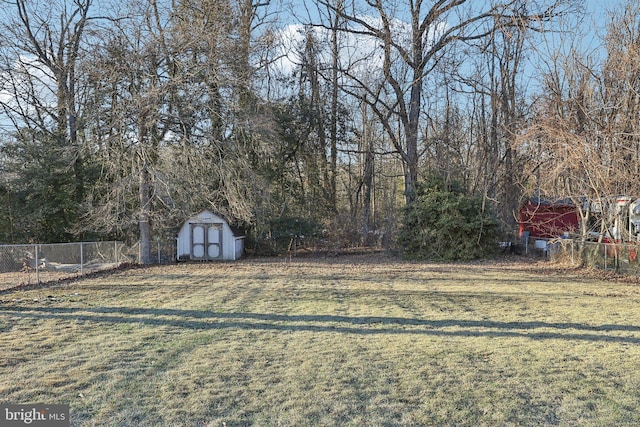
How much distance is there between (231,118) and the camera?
18.2 m

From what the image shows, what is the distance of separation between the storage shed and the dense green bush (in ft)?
Result: 27.1

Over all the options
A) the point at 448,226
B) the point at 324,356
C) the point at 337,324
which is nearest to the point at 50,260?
the point at 337,324

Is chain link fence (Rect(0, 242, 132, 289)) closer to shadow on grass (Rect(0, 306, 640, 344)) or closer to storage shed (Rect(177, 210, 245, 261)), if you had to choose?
storage shed (Rect(177, 210, 245, 261))

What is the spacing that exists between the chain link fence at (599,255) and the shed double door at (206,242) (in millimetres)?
13468

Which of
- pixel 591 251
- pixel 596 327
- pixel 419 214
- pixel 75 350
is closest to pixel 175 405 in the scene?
pixel 75 350

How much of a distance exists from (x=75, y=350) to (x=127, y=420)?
2.44 metres

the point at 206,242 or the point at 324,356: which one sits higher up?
the point at 206,242

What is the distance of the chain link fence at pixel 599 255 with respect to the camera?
44.6 ft

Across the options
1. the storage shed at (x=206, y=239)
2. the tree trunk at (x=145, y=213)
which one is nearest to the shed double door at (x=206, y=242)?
the storage shed at (x=206, y=239)

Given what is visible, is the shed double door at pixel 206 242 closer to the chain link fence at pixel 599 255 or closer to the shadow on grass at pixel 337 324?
the shadow on grass at pixel 337 324

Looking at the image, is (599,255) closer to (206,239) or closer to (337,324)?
(337,324)

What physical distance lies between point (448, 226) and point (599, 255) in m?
6.30

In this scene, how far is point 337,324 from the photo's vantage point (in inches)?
282

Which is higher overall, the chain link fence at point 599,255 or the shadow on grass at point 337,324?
the chain link fence at point 599,255
